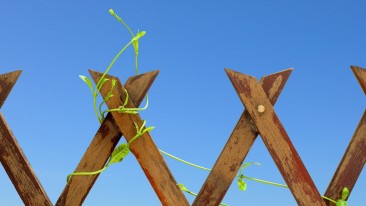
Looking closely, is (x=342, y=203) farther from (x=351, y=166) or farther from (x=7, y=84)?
(x=7, y=84)

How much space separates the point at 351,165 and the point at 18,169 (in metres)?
1.26

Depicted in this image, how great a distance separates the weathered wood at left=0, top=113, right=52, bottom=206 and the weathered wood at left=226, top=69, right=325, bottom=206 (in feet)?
2.75

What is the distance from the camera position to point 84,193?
2240mm

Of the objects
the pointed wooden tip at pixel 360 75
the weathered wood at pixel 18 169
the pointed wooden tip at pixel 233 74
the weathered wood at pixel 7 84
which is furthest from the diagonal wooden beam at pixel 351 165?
the weathered wood at pixel 7 84

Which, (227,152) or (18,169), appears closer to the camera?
(227,152)

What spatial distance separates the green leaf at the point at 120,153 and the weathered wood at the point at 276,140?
1.46 feet

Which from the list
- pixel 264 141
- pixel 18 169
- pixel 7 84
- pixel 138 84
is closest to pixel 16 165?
pixel 18 169

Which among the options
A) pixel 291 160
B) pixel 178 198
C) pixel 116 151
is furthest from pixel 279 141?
pixel 116 151

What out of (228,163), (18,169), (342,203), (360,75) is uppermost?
(360,75)

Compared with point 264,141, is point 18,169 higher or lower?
lower

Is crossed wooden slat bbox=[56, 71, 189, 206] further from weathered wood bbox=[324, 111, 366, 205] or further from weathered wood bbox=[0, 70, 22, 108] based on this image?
weathered wood bbox=[324, 111, 366, 205]

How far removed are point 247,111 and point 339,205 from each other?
0.49 metres

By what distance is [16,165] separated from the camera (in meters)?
2.32

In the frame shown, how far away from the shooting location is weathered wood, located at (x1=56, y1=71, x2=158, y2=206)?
2160 mm
